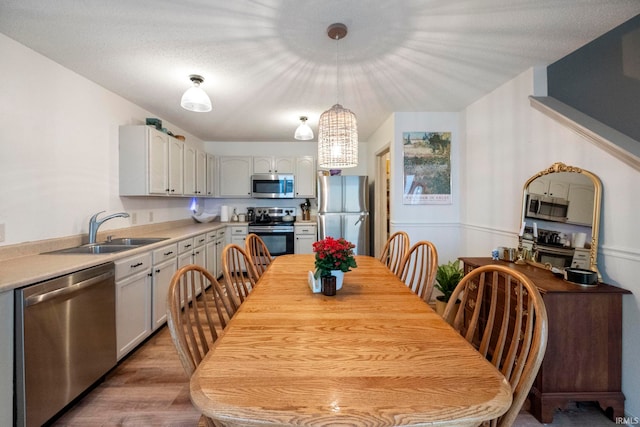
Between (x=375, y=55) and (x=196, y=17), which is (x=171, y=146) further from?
(x=375, y=55)

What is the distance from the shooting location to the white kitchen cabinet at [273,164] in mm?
4609

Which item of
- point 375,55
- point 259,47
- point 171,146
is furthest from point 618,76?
point 171,146

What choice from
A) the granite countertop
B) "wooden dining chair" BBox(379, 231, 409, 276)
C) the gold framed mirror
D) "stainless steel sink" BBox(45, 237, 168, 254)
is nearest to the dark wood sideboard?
the gold framed mirror

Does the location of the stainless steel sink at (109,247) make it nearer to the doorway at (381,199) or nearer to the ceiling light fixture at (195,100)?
the ceiling light fixture at (195,100)

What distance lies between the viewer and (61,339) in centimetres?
150

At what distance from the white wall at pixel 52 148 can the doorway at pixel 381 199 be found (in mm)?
3275

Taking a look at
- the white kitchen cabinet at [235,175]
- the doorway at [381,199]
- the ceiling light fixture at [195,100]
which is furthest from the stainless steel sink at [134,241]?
the doorway at [381,199]

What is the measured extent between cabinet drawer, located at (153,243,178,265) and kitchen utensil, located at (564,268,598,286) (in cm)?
307

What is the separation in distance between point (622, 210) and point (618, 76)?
103 cm

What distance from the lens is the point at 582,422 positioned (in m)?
1.55

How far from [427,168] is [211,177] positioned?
3295mm

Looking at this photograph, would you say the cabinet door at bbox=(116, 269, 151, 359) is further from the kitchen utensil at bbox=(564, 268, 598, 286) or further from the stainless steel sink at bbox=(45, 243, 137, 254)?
the kitchen utensil at bbox=(564, 268, 598, 286)

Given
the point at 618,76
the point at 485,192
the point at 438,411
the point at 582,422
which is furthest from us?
Answer: the point at 485,192

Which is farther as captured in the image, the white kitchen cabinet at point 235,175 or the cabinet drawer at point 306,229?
the white kitchen cabinet at point 235,175
